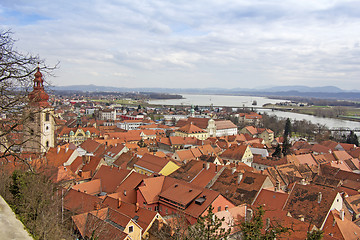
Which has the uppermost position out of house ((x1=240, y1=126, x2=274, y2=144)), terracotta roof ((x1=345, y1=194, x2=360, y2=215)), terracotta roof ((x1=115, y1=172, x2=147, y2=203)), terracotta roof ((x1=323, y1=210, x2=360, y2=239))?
terracotta roof ((x1=115, y1=172, x2=147, y2=203))

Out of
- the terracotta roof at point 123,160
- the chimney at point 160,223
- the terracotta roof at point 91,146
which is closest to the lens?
the chimney at point 160,223

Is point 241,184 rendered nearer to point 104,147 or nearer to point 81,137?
point 104,147

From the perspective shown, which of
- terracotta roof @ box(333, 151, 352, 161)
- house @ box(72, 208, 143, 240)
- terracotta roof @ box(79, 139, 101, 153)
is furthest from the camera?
terracotta roof @ box(333, 151, 352, 161)

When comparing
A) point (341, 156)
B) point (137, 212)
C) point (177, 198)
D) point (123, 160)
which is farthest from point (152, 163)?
point (341, 156)

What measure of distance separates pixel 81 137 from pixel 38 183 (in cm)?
5304

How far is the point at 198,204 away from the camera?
2081 centimetres

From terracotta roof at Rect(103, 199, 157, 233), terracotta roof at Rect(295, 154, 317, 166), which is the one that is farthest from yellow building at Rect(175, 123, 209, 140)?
terracotta roof at Rect(103, 199, 157, 233)

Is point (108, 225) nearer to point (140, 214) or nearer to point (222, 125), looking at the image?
point (140, 214)

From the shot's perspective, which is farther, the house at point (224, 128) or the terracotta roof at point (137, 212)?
the house at point (224, 128)

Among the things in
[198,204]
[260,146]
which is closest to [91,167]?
[198,204]

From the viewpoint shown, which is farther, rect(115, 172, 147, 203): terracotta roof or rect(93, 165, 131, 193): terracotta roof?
rect(93, 165, 131, 193): terracotta roof

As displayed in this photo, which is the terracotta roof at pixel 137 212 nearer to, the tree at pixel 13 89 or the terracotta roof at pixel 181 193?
the terracotta roof at pixel 181 193

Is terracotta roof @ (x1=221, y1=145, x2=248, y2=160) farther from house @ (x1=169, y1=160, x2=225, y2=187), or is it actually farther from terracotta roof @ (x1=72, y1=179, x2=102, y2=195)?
terracotta roof @ (x1=72, y1=179, x2=102, y2=195)

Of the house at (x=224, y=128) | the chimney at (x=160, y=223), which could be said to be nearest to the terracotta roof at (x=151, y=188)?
the chimney at (x=160, y=223)
